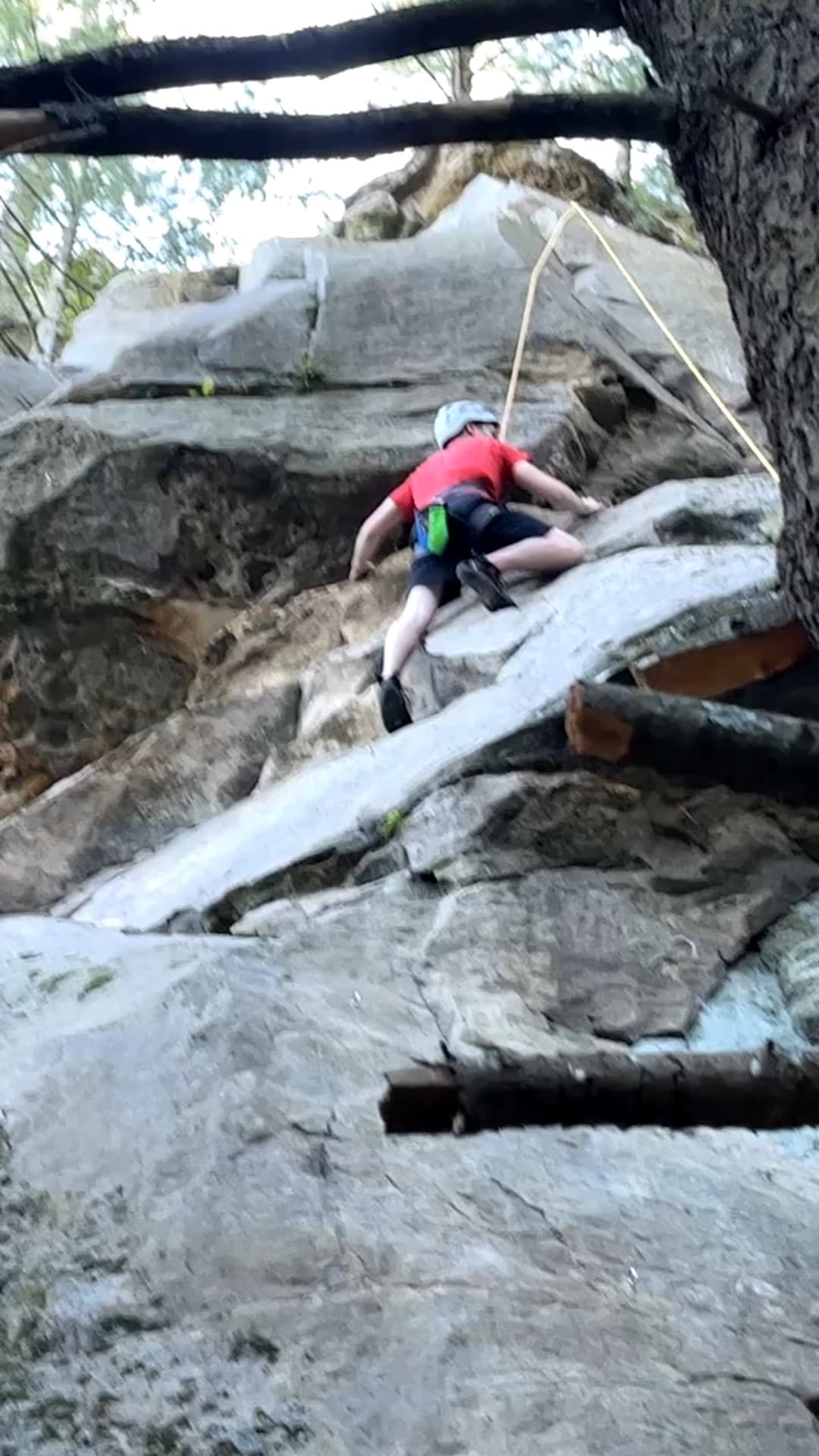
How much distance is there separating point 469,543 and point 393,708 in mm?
1106

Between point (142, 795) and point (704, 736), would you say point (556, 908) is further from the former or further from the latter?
point (142, 795)

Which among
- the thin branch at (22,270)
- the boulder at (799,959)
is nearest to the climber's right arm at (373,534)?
the boulder at (799,959)

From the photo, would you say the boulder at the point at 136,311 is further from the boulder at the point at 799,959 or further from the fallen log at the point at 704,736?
the boulder at the point at 799,959

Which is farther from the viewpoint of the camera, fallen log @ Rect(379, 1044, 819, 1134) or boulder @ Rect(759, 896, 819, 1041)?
boulder @ Rect(759, 896, 819, 1041)

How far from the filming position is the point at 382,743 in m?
5.88

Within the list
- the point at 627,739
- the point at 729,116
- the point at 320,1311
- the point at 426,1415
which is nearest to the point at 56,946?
the point at 627,739

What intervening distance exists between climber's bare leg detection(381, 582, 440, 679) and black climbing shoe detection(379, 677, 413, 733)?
0.27ft

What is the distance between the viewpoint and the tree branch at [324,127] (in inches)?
77.3

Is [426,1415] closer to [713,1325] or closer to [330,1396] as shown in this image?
[330,1396]

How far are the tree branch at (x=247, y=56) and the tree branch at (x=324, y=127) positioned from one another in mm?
56

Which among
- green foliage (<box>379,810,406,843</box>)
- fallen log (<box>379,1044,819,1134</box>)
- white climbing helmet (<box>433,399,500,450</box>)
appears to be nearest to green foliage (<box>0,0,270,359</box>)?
white climbing helmet (<box>433,399,500,450</box>)

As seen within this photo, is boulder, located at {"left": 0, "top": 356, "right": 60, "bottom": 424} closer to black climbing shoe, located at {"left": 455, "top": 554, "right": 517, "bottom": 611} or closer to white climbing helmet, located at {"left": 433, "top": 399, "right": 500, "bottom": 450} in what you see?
white climbing helmet, located at {"left": 433, "top": 399, "right": 500, "bottom": 450}

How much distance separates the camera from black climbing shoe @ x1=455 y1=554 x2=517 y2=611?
647 cm

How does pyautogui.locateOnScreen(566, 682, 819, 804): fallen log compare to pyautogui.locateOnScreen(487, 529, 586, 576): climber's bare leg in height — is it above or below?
above
